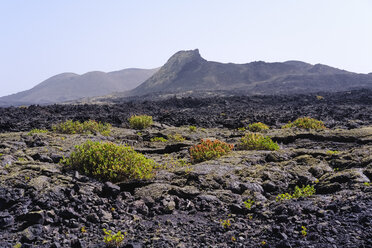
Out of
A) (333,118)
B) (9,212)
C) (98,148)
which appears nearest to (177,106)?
(333,118)

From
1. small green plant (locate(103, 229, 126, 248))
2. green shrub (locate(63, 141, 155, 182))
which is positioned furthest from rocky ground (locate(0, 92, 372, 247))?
green shrub (locate(63, 141, 155, 182))

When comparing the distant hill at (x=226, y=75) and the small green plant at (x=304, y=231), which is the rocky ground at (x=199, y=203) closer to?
the small green plant at (x=304, y=231)

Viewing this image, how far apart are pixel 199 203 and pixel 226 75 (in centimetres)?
10180

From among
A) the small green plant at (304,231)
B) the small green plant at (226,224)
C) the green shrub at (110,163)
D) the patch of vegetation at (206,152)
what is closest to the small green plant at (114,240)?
the small green plant at (226,224)

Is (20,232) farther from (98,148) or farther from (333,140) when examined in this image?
(333,140)

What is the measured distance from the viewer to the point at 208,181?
6.90m

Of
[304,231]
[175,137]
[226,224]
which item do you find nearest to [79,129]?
[175,137]

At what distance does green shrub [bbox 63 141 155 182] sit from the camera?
22.5ft

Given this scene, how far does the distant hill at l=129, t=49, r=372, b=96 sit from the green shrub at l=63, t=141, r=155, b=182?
8255cm

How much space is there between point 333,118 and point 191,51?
11068 centimetres

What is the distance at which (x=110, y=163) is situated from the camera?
696cm

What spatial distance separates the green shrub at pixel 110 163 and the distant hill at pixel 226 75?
8255 centimetres

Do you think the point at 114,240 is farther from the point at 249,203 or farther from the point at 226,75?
the point at 226,75

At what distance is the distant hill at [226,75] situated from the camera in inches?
3578
